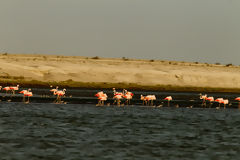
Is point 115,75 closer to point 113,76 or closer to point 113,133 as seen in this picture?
point 113,76

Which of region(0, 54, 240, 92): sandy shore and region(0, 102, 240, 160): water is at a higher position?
region(0, 54, 240, 92): sandy shore

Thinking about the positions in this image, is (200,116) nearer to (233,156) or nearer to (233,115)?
(233,115)

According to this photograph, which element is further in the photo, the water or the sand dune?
the sand dune

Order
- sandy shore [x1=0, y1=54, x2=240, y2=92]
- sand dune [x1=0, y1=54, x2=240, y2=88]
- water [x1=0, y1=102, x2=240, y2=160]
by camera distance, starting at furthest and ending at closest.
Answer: sand dune [x1=0, y1=54, x2=240, y2=88] < sandy shore [x1=0, y1=54, x2=240, y2=92] < water [x1=0, y1=102, x2=240, y2=160]

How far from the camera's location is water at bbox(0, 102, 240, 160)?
23562mm

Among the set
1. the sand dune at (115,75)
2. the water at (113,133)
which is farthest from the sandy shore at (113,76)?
the water at (113,133)

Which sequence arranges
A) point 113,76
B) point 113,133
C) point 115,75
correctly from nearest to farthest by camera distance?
1. point 113,133
2. point 113,76
3. point 115,75

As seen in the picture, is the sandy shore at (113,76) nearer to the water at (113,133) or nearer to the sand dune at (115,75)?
the sand dune at (115,75)

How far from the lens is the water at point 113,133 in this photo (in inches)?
928

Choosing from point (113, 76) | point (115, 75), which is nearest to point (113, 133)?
point (113, 76)

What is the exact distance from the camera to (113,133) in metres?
29.8

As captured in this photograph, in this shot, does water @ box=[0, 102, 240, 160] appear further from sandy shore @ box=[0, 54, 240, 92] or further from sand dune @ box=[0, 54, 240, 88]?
sand dune @ box=[0, 54, 240, 88]

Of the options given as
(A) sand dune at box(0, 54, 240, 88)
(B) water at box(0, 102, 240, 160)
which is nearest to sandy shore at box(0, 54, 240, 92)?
(A) sand dune at box(0, 54, 240, 88)

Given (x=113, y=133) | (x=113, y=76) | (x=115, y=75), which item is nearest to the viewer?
(x=113, y=133)
